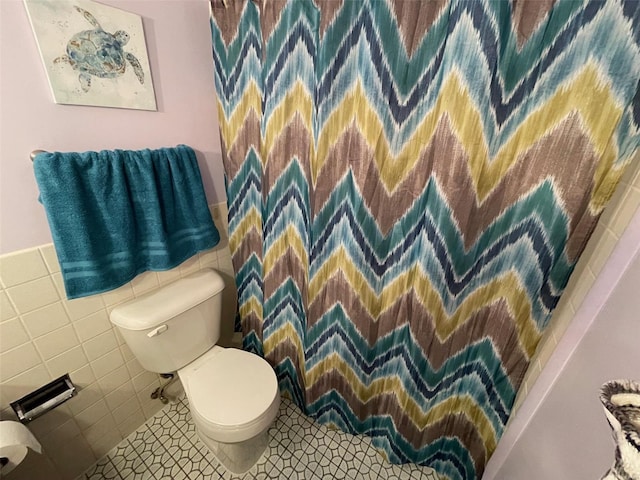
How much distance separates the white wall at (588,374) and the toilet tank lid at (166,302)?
1219mm

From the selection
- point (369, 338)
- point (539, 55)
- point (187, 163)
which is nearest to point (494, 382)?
point (369, 338)

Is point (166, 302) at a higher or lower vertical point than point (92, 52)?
lower

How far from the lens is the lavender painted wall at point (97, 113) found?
0.75 meters

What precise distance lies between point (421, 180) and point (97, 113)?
111 centimetres

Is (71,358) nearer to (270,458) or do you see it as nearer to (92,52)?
(270,458)

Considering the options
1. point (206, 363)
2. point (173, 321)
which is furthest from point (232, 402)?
point (173, 321)

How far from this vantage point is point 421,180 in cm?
82

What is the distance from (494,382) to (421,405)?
321mm

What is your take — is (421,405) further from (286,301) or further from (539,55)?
(539,55)

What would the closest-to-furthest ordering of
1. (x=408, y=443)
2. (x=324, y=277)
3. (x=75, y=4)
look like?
1. (x=75, y=4)
2. (x=324, y=277)
3. (x=408, y=443)

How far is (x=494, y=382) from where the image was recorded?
926 millimetres

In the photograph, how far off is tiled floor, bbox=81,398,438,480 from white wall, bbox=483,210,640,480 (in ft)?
2.45

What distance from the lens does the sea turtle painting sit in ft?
2.69

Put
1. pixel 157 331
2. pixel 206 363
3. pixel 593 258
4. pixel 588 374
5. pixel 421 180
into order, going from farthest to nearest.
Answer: pixel 206 363
pixel 157 331
pixel 421 180
pixel 593 258
pixel 588 374
